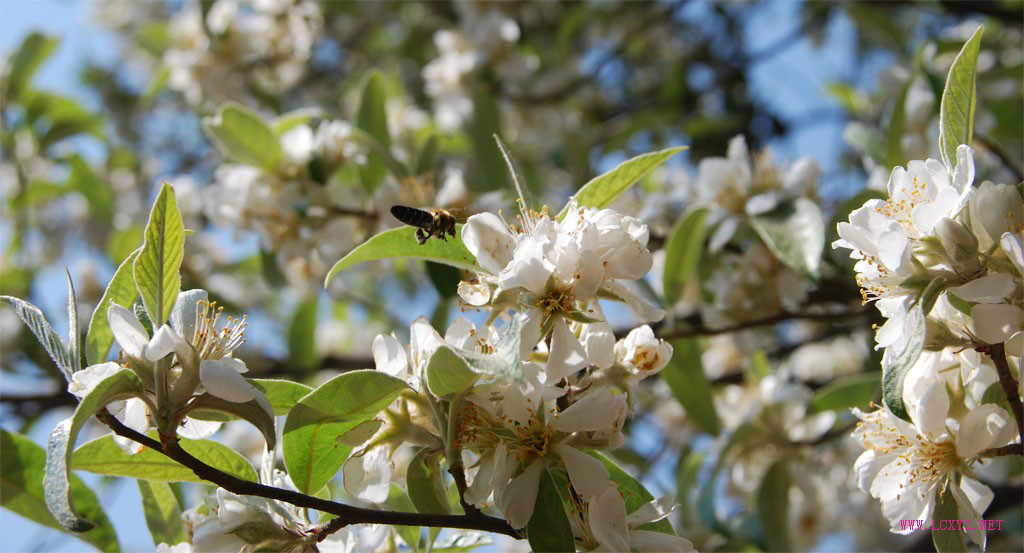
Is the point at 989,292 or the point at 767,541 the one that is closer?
the point at 989,292

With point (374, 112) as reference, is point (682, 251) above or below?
below

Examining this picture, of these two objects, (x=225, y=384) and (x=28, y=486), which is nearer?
(x=225, y=384)

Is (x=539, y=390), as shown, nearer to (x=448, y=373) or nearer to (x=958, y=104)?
(x=448, y=373)

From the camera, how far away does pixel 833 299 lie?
2.16m

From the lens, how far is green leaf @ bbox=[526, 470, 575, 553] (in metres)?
1.09

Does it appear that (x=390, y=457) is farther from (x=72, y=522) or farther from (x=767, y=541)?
(x=767, y=541)

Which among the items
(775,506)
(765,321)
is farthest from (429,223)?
(775,506)

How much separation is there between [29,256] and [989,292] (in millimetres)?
3725

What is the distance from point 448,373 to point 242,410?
0.24m

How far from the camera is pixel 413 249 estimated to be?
127 centimetres

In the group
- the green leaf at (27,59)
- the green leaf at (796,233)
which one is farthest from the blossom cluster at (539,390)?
the green leaf at (27,59)

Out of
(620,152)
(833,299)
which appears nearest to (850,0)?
(620,152)

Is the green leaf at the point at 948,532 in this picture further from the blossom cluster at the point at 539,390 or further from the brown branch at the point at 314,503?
the brown branch at the point at 314,503

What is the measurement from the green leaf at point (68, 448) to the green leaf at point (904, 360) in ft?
2.79
